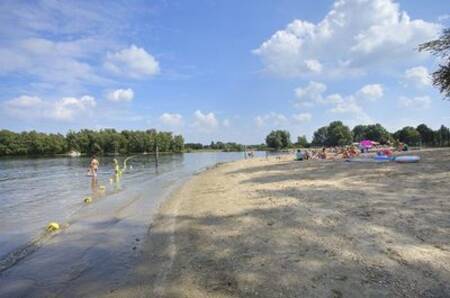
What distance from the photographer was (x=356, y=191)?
1380cm

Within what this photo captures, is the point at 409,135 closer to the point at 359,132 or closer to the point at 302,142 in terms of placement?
the point at 359,132

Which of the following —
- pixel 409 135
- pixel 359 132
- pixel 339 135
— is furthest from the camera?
pixel 359 132

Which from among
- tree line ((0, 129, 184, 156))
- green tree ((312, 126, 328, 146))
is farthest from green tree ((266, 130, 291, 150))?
tree line ((0, 129, 184, 156))

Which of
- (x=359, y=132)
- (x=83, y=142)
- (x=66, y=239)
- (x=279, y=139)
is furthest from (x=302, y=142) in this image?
(x=66, y=239)

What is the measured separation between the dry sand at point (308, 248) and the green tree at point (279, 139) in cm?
15222

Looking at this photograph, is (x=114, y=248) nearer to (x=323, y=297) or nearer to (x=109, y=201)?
(x=323, y=297)

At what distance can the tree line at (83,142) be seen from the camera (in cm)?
13662

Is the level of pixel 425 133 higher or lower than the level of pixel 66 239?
higher

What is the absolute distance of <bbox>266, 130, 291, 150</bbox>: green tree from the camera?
16488 cm

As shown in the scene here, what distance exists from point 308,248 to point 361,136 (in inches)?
5762

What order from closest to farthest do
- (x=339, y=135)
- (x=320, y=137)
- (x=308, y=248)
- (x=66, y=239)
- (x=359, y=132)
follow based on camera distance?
(x=308, y=248), (x=66, y=239), (x=339, y=135), (x=359, y=132), (x=320, y=137)

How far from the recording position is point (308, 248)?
7516 millimetres

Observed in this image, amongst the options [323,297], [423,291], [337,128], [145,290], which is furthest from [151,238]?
[337,128]

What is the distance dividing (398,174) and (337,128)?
13200 cm
